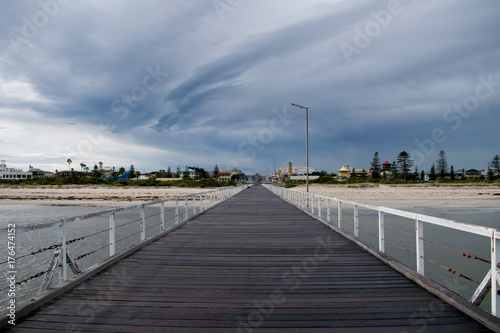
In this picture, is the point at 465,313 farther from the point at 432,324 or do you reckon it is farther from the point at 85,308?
the point at 85,308

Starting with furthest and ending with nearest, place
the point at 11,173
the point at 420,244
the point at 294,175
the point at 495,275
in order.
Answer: the point at 294,175
the point at 11,173
the point at 420,244
the point at 495,275

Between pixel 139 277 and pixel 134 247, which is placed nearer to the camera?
pixel 139 277

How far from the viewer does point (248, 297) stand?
11.2 ft

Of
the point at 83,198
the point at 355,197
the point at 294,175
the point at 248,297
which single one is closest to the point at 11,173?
the point at 83,198

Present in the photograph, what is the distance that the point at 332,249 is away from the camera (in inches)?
228

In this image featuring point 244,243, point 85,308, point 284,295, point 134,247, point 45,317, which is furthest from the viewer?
point 244,243

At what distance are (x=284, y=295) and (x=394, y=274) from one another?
1.82m

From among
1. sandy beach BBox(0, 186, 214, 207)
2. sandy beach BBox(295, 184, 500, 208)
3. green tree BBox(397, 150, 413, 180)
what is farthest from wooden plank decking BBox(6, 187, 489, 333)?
green tree BBox(397, 150, 413, 180)

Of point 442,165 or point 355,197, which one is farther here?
point 442,165

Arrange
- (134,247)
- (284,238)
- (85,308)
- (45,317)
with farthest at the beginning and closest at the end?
1. (284,238)
2. (134,247)
3. (85,308)
4. (45,317)

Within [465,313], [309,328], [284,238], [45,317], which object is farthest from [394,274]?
[45,317]

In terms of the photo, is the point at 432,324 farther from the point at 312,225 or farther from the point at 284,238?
the point at 312,225

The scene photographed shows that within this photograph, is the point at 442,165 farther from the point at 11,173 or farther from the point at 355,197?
the point at 11,173

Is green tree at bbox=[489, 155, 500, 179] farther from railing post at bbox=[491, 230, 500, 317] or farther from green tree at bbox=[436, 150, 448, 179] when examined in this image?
railing post at bbox=[491, 230, 500, 317]
